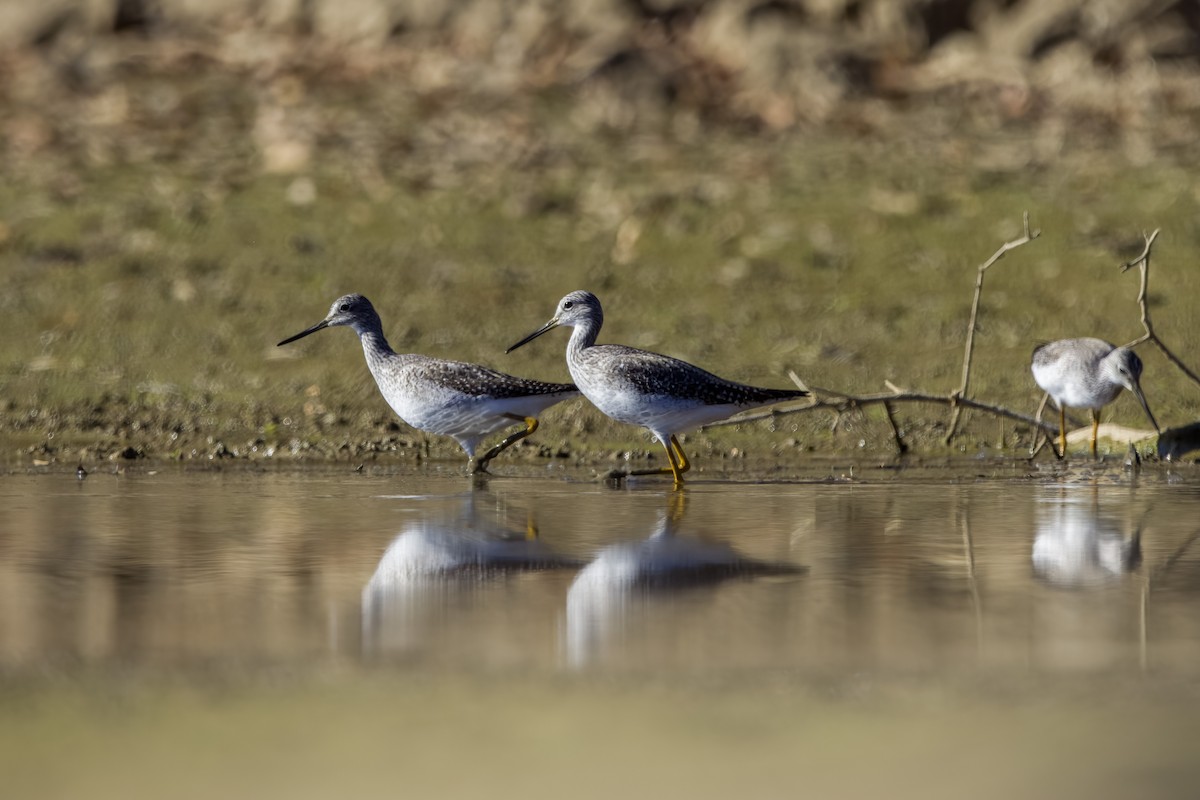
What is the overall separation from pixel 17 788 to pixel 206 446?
8.79 metres

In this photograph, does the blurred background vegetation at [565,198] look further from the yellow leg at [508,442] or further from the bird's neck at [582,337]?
the bird's neck at [582,337]

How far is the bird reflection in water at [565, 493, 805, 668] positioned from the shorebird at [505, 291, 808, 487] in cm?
234

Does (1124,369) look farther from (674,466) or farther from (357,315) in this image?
(357,315)

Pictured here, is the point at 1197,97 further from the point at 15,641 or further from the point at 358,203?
the point at 15,641

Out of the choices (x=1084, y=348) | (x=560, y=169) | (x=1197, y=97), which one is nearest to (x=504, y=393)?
(x=1084, y=348)

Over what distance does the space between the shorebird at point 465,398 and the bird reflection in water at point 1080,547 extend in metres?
3.58

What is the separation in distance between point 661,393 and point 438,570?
153 inches

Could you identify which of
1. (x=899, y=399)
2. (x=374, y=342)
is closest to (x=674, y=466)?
(x=899, y=399)

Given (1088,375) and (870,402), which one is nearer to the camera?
(870,402)

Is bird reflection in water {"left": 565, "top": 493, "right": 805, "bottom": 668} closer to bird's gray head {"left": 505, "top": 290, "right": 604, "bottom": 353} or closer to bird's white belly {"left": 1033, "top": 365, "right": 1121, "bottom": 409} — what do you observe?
bird's gray head {"left": 505, "top": 290, "right": 604, "bottom": 353}

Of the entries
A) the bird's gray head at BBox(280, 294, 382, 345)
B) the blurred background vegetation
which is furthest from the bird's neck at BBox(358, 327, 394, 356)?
the blurred background vegetation

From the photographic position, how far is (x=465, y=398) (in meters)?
12.1

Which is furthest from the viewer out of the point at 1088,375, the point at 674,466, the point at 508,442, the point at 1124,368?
the point at 1088,375

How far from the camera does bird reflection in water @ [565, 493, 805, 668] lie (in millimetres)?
6480
